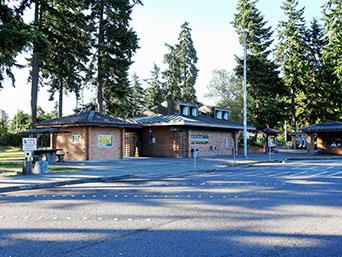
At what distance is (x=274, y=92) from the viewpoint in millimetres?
53281

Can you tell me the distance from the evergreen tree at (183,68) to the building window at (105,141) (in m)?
31.3

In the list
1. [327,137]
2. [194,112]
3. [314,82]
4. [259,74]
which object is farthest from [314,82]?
[194,112]

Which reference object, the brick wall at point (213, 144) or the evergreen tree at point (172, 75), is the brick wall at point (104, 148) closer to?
the brick wall at point (213, 144)

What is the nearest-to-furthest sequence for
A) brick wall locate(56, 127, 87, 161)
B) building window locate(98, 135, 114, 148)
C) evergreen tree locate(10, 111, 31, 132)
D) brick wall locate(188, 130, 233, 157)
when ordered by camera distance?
brick wall locate(56, 127, 87, 161) < building window locate(98, 135, 114, 148) < brick wall locate(188, 130, 233, 157) < evergreen tree locate(10, 111, 31, 132)

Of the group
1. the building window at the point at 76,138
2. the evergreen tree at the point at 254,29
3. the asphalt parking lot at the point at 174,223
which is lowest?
the asphalt parking lot at the point at 174,223

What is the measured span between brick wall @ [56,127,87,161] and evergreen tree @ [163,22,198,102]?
3185 centimetres

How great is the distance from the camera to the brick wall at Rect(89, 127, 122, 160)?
92.8ft

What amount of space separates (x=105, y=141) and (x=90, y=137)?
60.0 inches

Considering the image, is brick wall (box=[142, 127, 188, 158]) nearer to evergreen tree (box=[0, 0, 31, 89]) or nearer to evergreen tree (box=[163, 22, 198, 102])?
evergreen tree (box=[0, 0, 31, 89])

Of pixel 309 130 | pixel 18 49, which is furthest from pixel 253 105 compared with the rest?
pixel 18 49

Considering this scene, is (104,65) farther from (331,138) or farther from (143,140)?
(331,138)

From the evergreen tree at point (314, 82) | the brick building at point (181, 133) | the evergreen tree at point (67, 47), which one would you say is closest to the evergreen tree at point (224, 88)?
the evergreen tree at point (314, 82)

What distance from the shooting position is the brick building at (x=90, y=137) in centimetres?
2806

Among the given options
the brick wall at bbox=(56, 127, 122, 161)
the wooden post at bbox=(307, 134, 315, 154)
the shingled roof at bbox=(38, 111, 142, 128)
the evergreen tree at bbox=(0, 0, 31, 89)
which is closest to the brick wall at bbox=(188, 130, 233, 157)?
the shingled roof at bbox=(38, 111, 142, 128)
